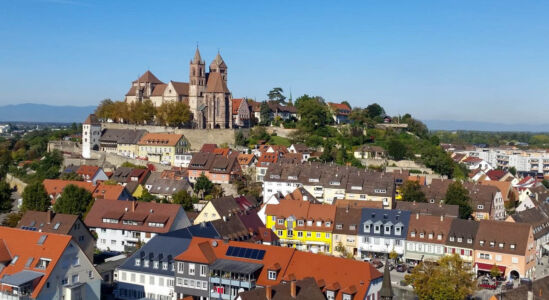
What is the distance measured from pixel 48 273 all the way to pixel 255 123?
71.7 metres

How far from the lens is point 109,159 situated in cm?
8544

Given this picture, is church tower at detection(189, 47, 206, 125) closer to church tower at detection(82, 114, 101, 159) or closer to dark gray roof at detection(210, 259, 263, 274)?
church tower at detection(82, 114, 101, 159)

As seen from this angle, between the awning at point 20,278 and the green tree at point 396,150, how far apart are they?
5749 centimetres

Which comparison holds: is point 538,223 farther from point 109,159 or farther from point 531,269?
point 109,159

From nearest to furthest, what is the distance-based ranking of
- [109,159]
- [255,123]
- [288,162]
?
1. [288,162]
2. [109,159]
3. [255,123]

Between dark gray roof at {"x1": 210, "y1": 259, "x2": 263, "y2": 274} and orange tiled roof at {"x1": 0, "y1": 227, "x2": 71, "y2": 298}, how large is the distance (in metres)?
8.59

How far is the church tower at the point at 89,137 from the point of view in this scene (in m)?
89.1

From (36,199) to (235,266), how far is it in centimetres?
3141

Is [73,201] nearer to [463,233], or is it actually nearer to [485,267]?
[463,233]

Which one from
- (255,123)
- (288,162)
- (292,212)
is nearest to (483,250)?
(292,212)

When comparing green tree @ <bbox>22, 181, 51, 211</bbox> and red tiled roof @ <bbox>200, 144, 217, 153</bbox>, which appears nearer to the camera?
green tree @ <bbox>22, 181, 51, 211</bbox>

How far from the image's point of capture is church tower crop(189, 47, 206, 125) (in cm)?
9869

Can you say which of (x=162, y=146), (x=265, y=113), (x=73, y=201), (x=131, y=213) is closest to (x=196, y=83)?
(x=265, y=113)

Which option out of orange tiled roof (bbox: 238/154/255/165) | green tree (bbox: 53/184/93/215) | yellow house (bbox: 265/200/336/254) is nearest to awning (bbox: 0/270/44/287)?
green tree (bbox: 53/184/93/215)
